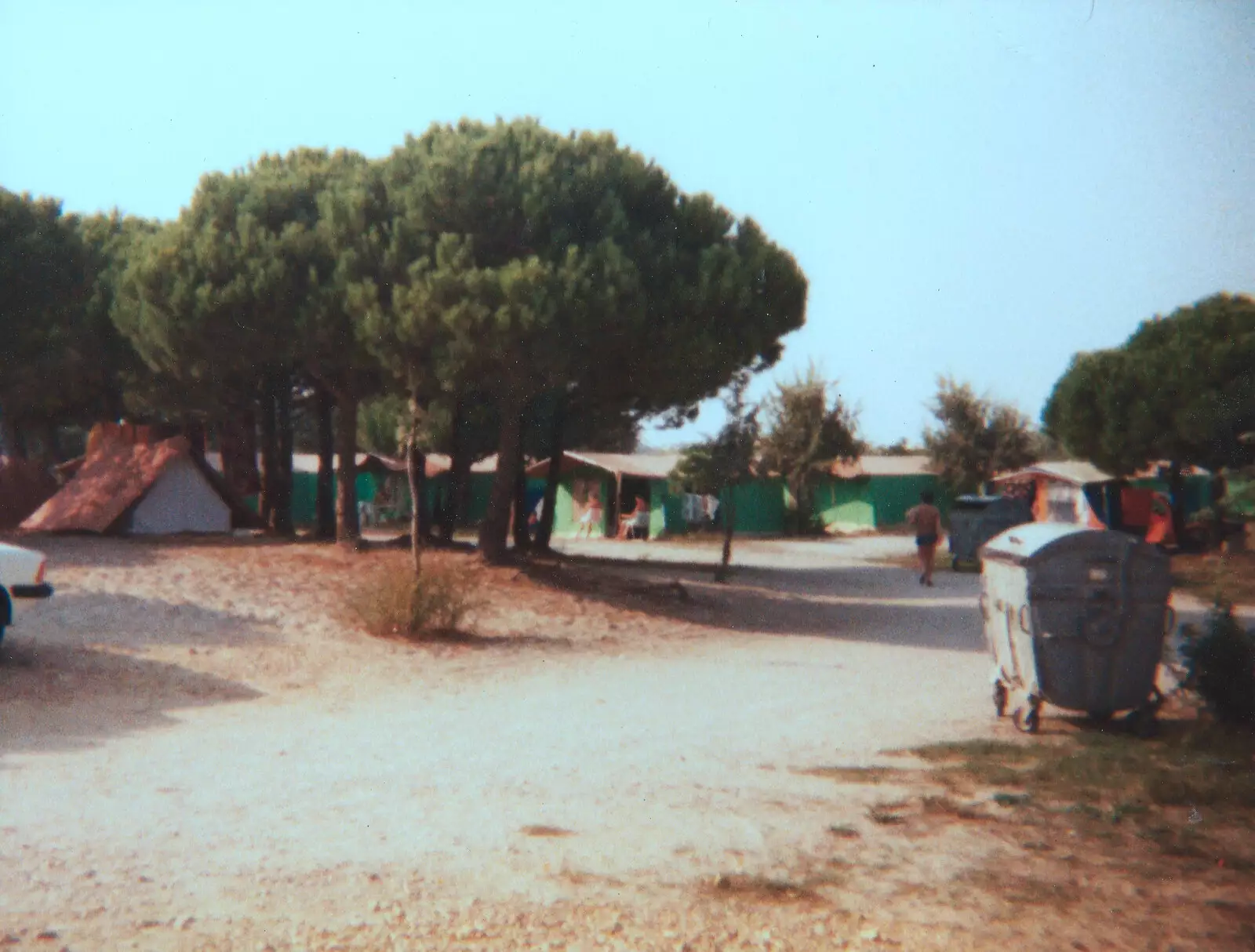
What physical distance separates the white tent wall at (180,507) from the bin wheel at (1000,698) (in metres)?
18.8

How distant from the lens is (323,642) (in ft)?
42.9

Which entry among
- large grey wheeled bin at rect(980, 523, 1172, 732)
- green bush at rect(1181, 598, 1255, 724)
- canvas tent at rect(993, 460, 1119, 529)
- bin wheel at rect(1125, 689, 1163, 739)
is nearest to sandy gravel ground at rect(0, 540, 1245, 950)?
large grey wheeled bin at rect(980, 523, 1172, 732)

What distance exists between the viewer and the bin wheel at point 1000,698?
969 centimetres

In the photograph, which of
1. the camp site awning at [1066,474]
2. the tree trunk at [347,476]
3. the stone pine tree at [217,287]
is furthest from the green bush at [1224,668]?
the camp site awning at [1066,474]

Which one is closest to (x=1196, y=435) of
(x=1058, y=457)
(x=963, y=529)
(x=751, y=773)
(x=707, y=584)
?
(x=963, y=529)

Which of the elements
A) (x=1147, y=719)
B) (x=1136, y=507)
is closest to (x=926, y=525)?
(x=1147, y=719)

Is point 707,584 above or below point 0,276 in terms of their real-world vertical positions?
below

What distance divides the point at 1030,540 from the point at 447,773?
4744mm

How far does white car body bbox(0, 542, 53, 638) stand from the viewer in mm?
10508

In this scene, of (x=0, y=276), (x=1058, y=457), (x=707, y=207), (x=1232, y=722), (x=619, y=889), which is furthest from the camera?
(x=1058, y=457)

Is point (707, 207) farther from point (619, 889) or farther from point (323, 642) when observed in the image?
point (619, 889)

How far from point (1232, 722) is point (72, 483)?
2248cm

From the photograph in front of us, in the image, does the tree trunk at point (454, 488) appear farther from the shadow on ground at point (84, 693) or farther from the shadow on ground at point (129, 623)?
the shadow on ground at point (84, 693)

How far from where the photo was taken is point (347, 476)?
2141 centimetres
